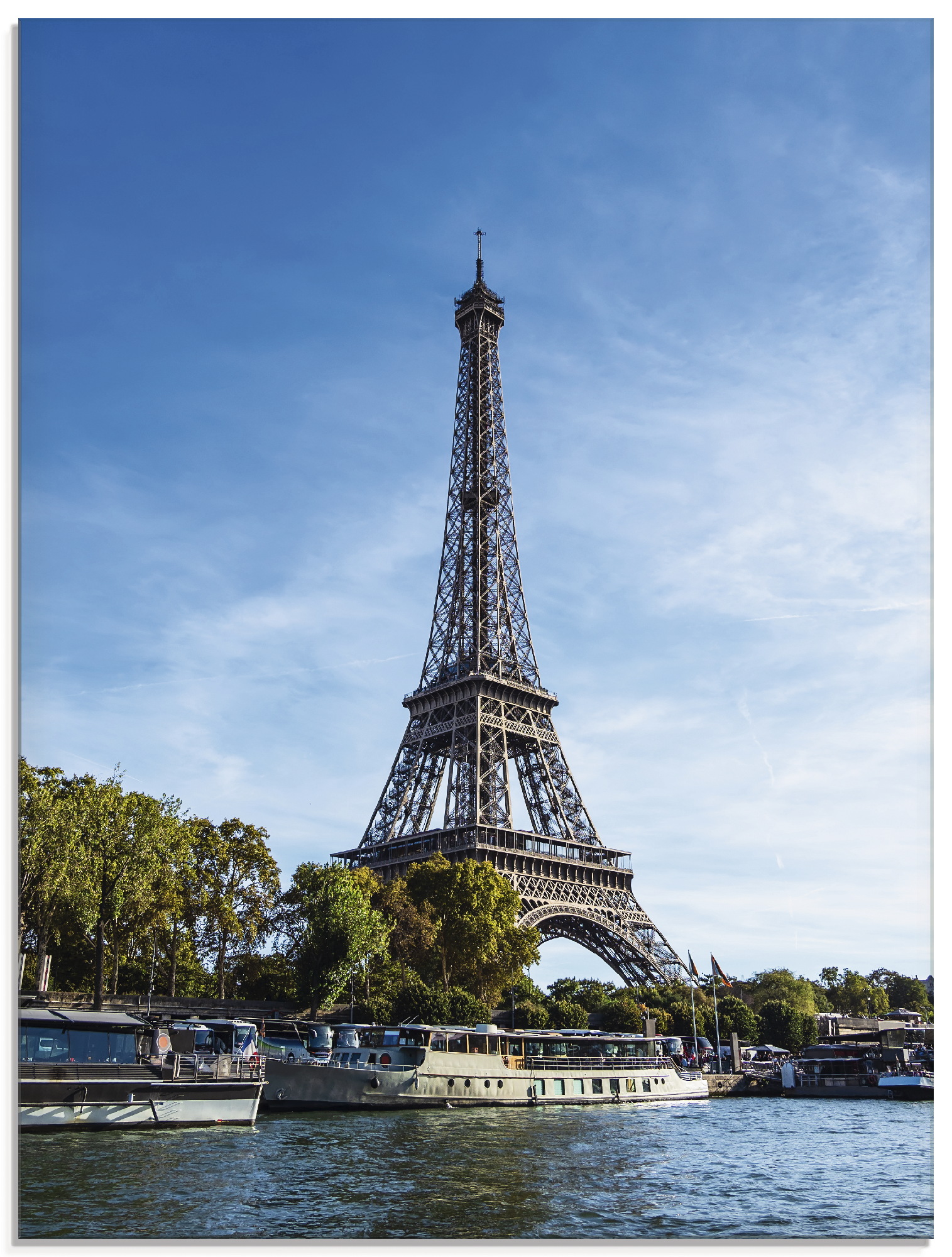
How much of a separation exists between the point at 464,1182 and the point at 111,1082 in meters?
11.1

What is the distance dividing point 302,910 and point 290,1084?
13.8 meters

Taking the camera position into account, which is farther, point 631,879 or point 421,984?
point 631,879

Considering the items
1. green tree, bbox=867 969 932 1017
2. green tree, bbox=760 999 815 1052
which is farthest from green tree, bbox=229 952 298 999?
green tree, bbox=867 969 932 1017

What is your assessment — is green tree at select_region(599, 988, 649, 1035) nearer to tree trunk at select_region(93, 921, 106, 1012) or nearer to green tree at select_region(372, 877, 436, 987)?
green tree at select_region(372, 877, 436, 987)

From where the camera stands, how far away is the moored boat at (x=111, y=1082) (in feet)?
76.2

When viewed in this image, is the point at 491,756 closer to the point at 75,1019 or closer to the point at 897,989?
the point at 75,1019

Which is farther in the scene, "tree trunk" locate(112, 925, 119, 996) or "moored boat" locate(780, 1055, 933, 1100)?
"moored boat" locate(780, 1055, 933, 1100)

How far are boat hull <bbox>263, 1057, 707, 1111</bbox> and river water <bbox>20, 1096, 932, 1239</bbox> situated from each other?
4952 millimetres

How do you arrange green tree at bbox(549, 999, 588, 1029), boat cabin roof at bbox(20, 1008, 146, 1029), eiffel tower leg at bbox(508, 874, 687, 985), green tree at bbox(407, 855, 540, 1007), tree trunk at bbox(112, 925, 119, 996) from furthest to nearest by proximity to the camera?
eiffel tower leg at bbox(508, 874, 687, 985) < green tree at bbox(549, 999, 588, 1029) < green tree at bbox(407, 855, 540, 1007) < tree trunk at bbox(112, 925, 119, 996) < boat cabin roof at bbox(20, 1008, 146, 1029)

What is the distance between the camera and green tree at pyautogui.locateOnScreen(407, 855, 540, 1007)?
5322 cm

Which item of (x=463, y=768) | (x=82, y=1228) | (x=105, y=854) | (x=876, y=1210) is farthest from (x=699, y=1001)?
(x=82, y=1228)

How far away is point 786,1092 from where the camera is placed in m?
Result: 56.1
